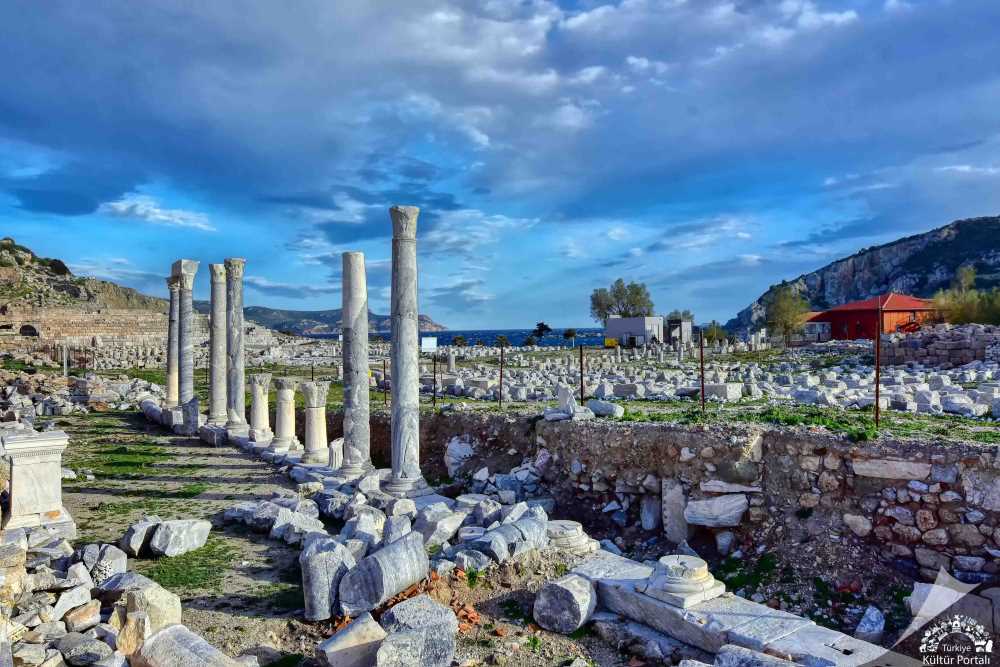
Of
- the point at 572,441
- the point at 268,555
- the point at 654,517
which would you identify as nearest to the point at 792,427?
the point at 654,517

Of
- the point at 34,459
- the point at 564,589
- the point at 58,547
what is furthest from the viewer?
the point at 34,459

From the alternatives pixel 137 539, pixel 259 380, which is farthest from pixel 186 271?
pixel 137 539

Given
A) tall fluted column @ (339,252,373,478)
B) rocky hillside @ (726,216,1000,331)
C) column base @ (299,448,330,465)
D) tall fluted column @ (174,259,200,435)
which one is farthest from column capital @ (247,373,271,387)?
rocky hillside @ (726,216,1000,331)

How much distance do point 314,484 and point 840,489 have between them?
28.5 feet

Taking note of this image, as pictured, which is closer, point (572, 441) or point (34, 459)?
point (34, 459)

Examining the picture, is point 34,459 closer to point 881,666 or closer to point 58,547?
point 58,547

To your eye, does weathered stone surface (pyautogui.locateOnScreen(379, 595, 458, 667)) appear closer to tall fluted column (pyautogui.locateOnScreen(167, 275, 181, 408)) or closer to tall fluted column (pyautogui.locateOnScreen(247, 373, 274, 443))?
Answer: tall fluted column (pyautogui.locateOnScreen(247, 373, 274, 443))

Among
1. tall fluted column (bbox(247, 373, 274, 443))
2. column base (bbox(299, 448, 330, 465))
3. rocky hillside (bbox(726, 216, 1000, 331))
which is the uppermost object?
rocky hillside (bbox(726, 216, 1000, 331))

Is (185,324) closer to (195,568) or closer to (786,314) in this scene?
(195,568)

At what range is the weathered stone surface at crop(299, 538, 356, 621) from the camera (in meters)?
6.62

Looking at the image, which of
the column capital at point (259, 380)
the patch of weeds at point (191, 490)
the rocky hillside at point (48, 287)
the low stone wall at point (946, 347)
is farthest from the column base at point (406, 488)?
the rocky hillside at point (48, 287)

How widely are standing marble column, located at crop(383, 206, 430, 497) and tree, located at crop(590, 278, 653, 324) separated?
56112 millimetres

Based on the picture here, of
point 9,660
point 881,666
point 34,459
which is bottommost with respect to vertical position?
point 881,666

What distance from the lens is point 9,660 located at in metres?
4.94
